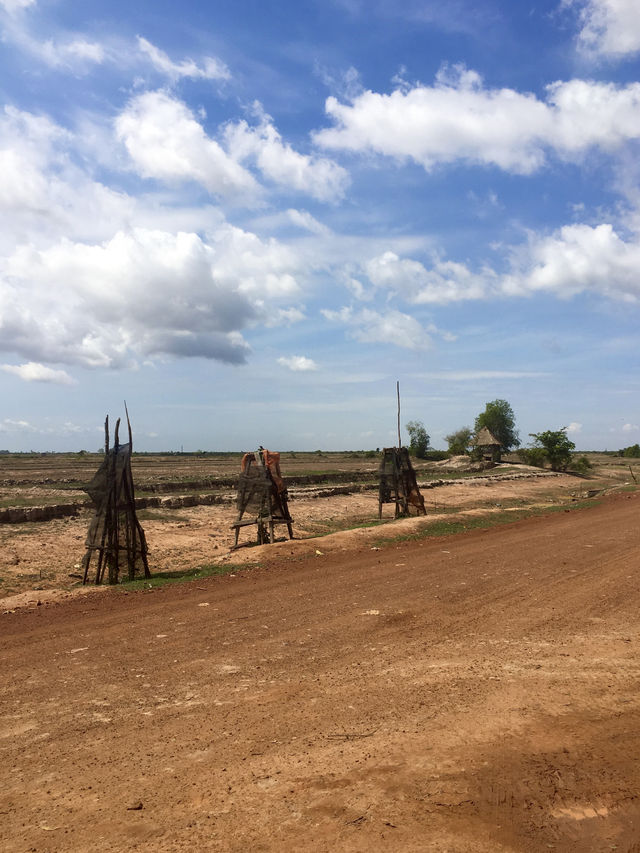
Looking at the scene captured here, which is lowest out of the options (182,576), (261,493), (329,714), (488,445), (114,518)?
(182,576)

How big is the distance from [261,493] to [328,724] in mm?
12838

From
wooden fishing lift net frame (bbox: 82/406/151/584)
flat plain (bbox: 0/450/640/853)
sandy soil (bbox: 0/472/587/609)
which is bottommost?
sandy soil (bbox: 0/472/587/609)

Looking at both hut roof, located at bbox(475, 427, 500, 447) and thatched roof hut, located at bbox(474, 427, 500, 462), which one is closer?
hut roof, located at bbox(475, 427, 500, 447)

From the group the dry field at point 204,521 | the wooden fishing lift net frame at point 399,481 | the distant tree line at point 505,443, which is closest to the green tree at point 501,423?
the distant tree line at point 505,443

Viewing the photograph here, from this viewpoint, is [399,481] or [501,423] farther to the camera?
[501,423]

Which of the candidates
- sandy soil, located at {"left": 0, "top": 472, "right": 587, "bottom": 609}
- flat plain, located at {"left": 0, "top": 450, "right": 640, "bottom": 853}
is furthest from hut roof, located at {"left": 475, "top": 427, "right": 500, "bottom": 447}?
flat plain, located at {"left": 0, "top": 450, "right": 640, "bottom": 853}

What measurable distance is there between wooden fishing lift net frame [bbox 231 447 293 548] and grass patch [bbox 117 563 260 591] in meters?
2.92

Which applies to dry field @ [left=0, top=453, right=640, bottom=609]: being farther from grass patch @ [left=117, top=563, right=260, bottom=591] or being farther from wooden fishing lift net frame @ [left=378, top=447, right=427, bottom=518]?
wooden fishing lift net frame @ [left=378, top=447, right=427, bottom=518]

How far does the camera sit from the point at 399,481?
24719mm

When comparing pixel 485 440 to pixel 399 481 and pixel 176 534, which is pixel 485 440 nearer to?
pixel 399 481

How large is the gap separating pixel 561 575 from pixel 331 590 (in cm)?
457

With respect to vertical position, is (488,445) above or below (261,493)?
above

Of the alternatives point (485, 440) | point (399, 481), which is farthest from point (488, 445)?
point (399, 481)

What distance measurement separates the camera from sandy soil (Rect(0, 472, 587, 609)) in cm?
1463
